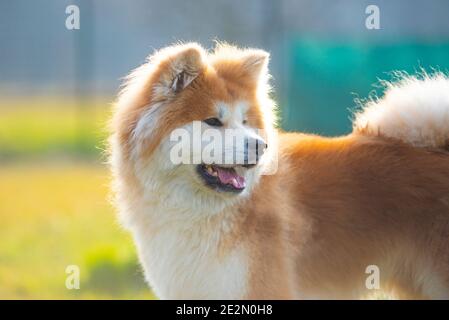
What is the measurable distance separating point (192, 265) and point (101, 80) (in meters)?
10.5

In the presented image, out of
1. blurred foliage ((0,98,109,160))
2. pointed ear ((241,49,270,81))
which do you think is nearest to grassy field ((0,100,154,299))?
blurred foliage ((0,98,109,160))

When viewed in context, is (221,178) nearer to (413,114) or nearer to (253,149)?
(253,149)

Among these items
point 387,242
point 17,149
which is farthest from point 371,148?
point 17,149

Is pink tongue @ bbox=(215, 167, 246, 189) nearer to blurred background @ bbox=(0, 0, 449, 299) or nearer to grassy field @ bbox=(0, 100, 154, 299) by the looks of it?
grassy field @ bbox=(0, 100, 154, 299)

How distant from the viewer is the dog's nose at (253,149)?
4359 millimetres

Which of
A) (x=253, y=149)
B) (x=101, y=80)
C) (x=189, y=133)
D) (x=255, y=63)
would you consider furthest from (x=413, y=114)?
(x=101, y=80)

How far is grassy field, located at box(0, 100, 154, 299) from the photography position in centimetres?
706

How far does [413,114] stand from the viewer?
16.5ft

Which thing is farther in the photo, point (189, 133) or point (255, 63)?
point (255, 63)

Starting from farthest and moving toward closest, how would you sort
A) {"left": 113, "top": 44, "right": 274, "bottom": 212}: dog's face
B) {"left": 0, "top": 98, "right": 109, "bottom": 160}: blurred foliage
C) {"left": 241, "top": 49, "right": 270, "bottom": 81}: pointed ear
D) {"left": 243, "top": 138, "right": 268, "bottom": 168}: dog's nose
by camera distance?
{"left": 0, "top": 98, "right": 109, "bottom": 160}: blurred foliage < {"left": 241, "top": 49, "right": 270, "bottom": 81}: pointed ear < {"left": 113, "top": 44, "right": 274, "bottom": 212}: dog's face < {"left": 243, "top": 138, "right": 268, "bottom": 168}: dog's nose

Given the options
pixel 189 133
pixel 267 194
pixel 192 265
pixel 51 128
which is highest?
pixel 51 128

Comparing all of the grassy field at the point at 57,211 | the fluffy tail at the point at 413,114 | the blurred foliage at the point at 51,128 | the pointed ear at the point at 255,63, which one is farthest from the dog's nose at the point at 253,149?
the blurred foliage at the point at 51,128

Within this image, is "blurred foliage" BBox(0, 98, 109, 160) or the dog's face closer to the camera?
the dog's face

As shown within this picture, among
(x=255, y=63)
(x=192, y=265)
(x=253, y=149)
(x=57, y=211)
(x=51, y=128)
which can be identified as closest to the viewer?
(x=253, y=149)
